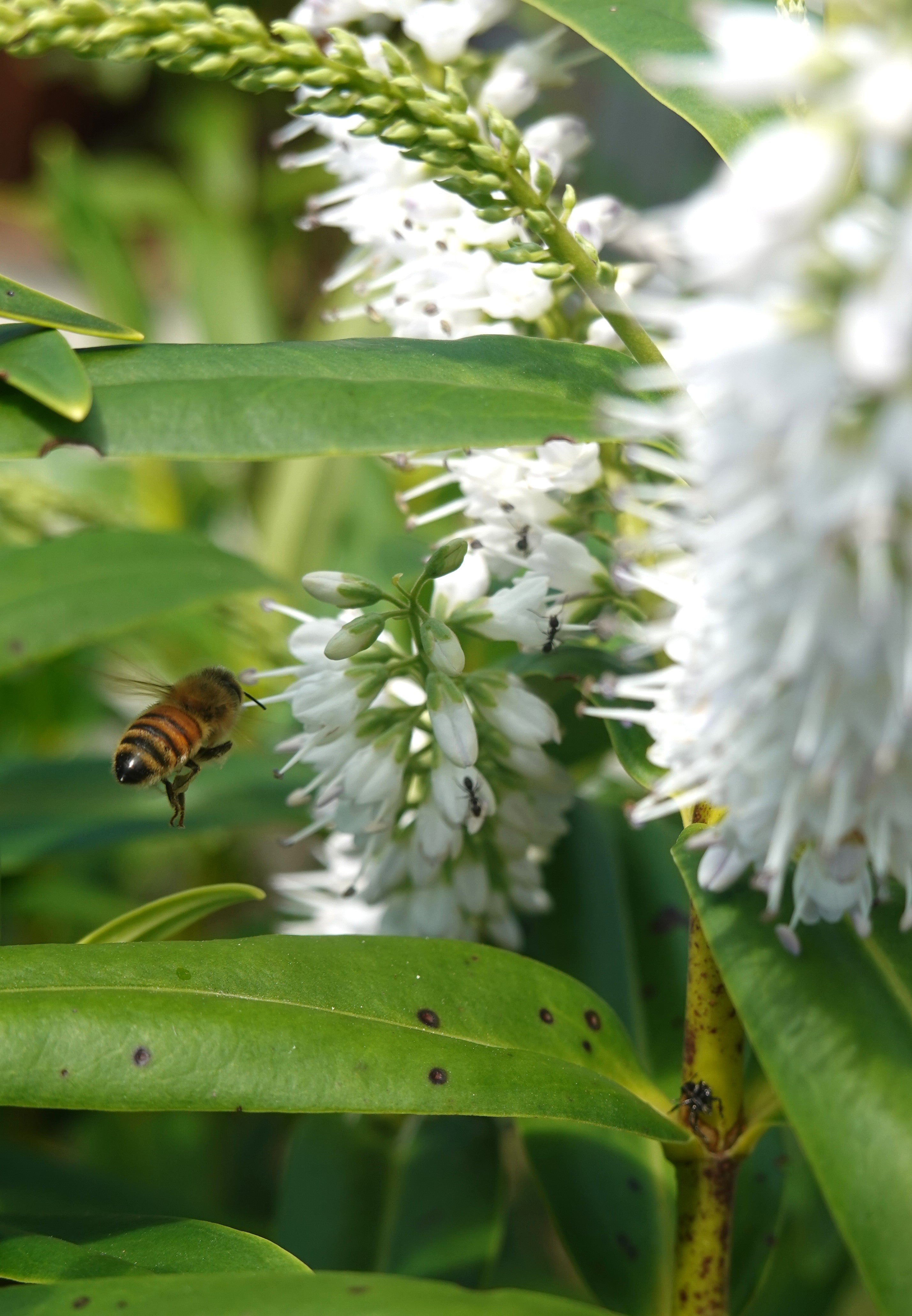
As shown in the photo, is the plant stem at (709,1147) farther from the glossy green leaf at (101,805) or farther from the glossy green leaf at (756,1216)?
the glossy green leaf at (101,805)

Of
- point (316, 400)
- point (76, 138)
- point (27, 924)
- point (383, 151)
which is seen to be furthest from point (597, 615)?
point (76, 138)

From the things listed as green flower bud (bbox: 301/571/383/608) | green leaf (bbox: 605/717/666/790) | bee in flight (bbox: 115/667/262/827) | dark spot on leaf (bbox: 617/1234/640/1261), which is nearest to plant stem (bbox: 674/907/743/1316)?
green leaf (bbox: 605/717/666/790)

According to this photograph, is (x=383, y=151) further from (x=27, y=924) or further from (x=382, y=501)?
(x=27, y=924)

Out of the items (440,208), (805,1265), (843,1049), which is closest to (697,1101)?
(843,1049)

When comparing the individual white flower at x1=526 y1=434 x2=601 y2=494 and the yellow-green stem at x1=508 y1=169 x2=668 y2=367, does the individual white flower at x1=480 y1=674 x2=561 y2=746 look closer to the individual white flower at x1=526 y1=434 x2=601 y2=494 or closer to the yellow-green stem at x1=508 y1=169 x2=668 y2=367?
the individual white flower at x1=526 y1=434 x2=601 y2=494

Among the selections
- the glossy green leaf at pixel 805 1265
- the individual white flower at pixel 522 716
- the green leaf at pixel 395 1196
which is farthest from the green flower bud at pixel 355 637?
the glossy green leaf at pixel 805 1265

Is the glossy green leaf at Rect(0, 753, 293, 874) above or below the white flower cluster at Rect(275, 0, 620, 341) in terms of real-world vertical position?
below
